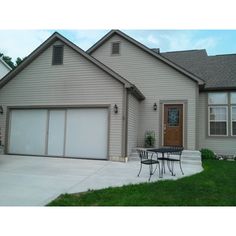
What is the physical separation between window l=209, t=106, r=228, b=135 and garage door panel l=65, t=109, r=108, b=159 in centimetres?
579

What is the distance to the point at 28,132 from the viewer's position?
11.1 m

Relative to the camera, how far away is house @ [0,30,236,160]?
10086 mm

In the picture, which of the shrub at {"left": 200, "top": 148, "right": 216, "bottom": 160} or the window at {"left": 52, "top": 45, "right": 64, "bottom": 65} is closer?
the window at {"left": 52, "top": 45, "right": 64, "bottom": 65}

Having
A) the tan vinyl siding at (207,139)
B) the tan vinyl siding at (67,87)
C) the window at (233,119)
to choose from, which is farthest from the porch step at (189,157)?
the window at (233,119)

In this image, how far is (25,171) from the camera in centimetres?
764

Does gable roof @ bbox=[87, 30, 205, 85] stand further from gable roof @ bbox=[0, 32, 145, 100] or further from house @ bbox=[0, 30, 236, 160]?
gable roof @ bbox=[0, 32, 145, 100]

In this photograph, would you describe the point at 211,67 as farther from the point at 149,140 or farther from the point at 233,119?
the point at 149,140

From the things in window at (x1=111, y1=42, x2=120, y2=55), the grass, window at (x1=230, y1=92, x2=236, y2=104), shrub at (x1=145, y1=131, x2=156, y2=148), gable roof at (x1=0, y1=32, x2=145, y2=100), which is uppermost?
window at (x1=111, y1=42, x2=120, y2=55)

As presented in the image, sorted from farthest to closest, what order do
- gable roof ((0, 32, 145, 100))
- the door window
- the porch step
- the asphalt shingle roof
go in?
the asphalt shingle roof < the door window < gable roof ((0, 32, 145, 100)) < the porch step

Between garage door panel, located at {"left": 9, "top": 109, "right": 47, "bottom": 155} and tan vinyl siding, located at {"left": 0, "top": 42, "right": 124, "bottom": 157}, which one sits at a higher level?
tan vinyl siding, located at {"left": 0, "top": 42, "right": 124, "bottom": 157}

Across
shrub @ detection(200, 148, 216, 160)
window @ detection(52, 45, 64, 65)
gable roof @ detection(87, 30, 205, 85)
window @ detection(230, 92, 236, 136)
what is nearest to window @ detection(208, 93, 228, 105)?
window @ detection(230, 92, 236, 136)

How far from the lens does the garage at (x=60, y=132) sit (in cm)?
1012
